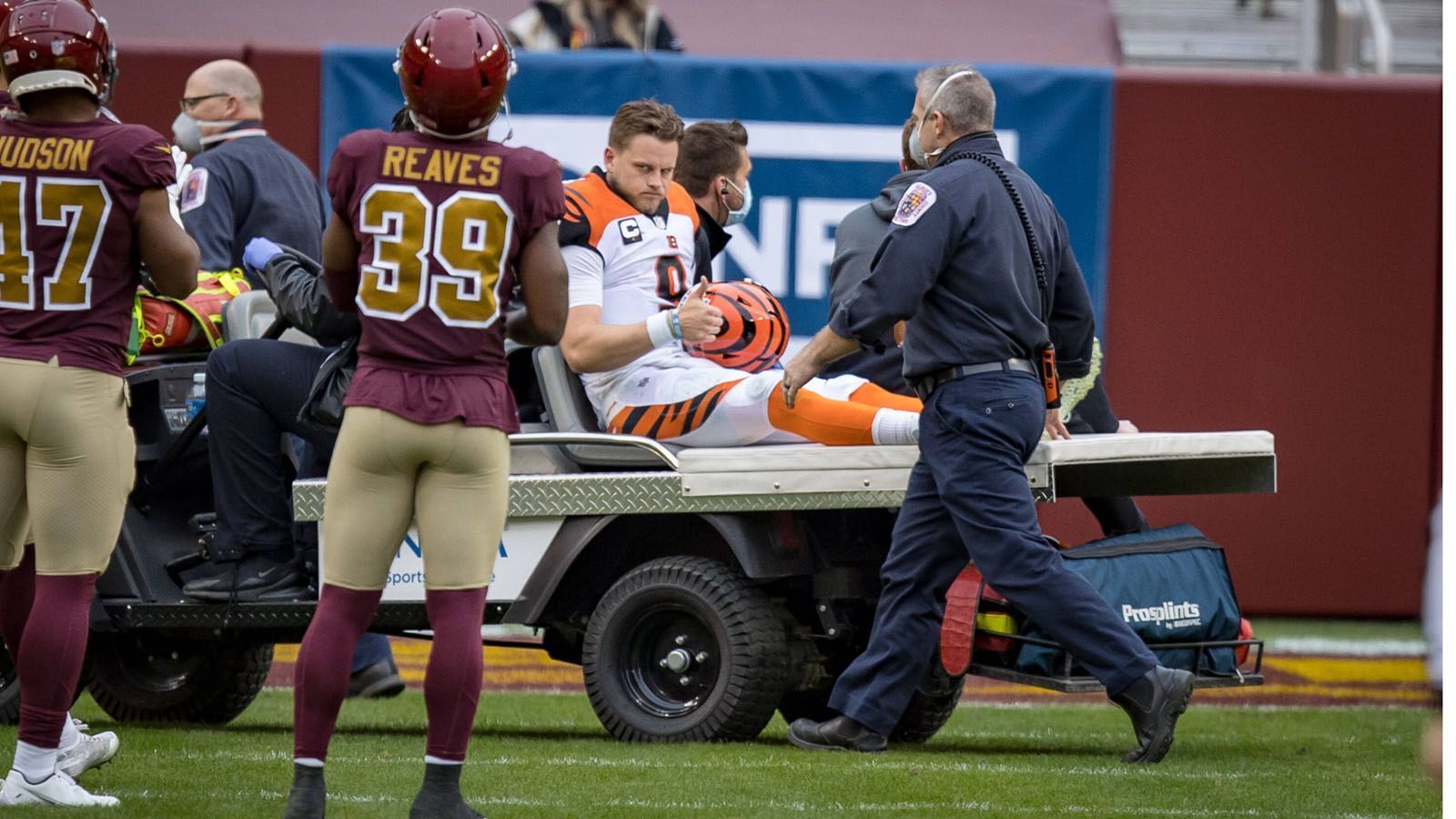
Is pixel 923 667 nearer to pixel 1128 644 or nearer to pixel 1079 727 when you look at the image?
pixel 1128 644

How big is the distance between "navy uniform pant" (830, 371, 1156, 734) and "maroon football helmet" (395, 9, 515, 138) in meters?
1.82

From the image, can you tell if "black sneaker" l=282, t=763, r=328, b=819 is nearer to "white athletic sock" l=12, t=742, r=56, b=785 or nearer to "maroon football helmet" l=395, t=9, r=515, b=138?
"white athletic sock" l=12, t=742, r=56, b=785

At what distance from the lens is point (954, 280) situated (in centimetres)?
577

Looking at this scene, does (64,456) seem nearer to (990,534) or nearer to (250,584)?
Answer: (250,584)

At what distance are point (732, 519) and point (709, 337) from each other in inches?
20.5

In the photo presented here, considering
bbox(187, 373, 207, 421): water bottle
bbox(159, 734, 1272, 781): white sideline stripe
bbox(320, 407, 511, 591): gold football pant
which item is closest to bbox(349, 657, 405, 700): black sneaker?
bbox(187, 373, 207, 421): water bottle

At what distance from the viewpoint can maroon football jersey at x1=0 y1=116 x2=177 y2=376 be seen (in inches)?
180

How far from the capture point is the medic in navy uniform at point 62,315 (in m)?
4.57

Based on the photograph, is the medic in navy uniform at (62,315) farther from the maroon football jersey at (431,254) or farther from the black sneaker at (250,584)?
the black sneaker at (250,584)

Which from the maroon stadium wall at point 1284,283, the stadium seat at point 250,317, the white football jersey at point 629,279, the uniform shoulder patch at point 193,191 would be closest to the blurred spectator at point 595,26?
the maroon stadium wall at point 1284,283

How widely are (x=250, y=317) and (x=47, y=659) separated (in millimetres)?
2188

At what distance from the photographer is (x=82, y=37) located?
4.63 metres

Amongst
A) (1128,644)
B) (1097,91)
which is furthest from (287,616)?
(1097,91)

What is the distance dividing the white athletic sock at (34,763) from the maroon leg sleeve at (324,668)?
0.67m
